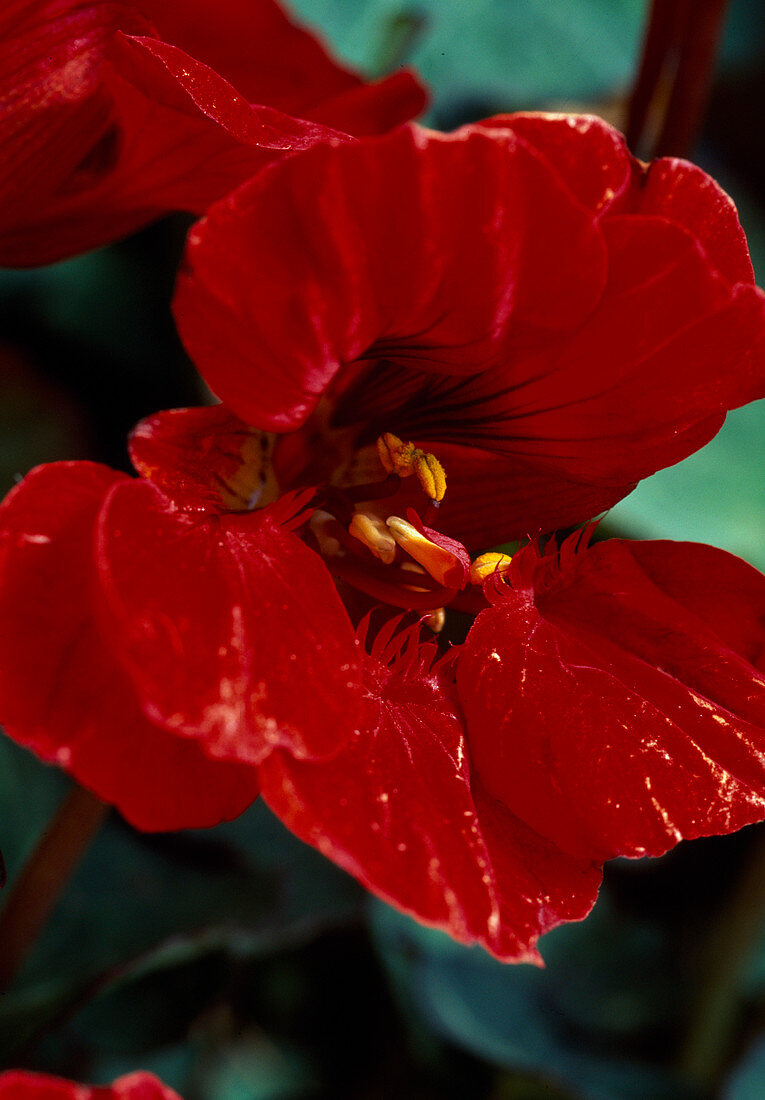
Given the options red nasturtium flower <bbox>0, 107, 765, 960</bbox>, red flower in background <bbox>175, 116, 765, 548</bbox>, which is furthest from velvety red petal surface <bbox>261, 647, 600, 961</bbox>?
red flower in background <bbox>175, 116, 765, 548</bbox>

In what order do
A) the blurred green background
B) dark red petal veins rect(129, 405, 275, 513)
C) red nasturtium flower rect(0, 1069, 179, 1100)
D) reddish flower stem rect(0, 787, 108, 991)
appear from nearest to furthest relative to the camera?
red nasturtium flower rect(0, 1069, 179, 1100)
dark red petal veins rect(129, 405, 275, 513)
reddish flower stem rect(0, 787, 108, 991)
the blurred green background

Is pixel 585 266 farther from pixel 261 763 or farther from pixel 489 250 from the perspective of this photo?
pixel 261 763

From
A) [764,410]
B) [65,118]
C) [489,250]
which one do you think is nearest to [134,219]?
[65,118]

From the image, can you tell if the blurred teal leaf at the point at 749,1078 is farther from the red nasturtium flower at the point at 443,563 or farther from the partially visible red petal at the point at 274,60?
the partially visible red petal at the point at 274,60

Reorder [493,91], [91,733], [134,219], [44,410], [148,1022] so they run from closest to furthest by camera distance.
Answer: [91,733] → [134,219] → [148,1022] → [44,410] → [493,91]

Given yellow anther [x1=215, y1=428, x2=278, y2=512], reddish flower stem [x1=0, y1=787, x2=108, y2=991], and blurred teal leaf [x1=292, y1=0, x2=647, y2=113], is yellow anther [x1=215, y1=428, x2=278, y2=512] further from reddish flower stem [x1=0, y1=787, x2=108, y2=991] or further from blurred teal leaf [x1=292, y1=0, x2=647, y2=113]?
blurred teal leaf [x1=292, y1=0, x2=647, y2=113]

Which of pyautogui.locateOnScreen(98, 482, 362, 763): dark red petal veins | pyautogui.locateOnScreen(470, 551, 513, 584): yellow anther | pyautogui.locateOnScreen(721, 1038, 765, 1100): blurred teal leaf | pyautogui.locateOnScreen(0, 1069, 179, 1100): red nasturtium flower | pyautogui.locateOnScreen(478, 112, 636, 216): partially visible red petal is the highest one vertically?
pyautogui.locateOnScreen(478, 112, 636, 216): partially visible red petal

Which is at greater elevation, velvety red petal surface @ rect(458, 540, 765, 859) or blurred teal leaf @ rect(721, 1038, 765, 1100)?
velvety red petal surface @ rect(458, 540, 765, 859)
